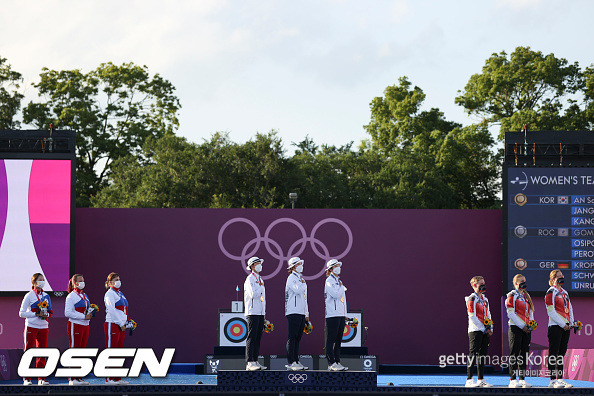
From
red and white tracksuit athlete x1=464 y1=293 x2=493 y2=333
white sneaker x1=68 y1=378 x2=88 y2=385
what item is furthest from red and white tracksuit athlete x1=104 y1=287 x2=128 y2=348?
red and white tracksuit athlete x1=464 y1=293 x2=493 y2=333

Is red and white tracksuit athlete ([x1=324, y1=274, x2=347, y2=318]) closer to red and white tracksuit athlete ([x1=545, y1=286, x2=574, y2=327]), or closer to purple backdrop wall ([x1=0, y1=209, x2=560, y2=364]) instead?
red and white tracksuit athlete ([x1=545, y1=286, x2=574, y2=327])

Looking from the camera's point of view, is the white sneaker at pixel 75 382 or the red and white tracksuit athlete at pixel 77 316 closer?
the white sneaker at pixel 75 382

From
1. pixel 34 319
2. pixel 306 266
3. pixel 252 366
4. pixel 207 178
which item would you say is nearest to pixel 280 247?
pixel 306 266

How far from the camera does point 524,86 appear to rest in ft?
108

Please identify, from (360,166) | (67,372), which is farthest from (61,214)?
(360,166)

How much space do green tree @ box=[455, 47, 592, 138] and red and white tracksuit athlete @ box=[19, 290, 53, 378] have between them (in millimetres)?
23363

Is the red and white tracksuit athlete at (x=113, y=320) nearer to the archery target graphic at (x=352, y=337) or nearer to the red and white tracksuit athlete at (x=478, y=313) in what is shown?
the archery target graphic at (x=352, y=337)

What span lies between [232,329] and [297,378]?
3.70m

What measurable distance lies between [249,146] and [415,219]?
751 inches

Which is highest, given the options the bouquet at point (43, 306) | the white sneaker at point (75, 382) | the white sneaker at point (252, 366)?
the bouquet at point (43, 306)

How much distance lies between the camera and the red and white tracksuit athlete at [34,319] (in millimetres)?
11531

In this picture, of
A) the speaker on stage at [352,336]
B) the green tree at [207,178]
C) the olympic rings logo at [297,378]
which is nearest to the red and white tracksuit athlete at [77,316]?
the olympic rings logo at [297,378]

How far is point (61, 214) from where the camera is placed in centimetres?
1369

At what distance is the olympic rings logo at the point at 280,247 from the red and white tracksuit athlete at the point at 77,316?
3.79 meters
